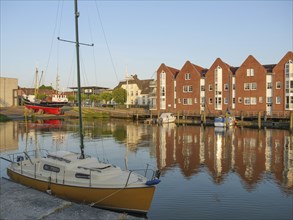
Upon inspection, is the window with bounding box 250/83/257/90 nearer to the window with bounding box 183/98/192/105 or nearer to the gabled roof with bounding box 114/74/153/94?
the window with bounding box 183/98/192/105

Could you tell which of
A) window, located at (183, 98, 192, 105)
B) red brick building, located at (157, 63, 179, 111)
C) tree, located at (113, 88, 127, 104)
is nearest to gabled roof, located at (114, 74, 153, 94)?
tree, located at (113, 88, 127, 104)

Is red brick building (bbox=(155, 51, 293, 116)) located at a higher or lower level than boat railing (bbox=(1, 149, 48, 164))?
higher

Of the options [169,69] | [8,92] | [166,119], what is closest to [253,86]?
[166,119]

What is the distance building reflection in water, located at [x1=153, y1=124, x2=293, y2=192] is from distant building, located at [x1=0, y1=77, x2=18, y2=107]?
86792mm

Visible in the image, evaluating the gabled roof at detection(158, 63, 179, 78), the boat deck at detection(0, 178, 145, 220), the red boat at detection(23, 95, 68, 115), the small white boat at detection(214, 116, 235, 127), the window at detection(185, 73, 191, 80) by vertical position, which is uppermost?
the gabled roof at detection(158, 63, 179, 78)

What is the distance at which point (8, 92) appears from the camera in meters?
109

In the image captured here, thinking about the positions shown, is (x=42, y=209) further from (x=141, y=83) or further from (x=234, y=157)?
(x=141, y=83)

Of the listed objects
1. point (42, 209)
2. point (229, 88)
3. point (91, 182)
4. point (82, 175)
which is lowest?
point (42, 209)

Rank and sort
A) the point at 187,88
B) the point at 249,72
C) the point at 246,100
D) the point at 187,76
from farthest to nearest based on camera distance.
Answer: the point at 187,76, the point at 187,88, the point at 249,72, the point at 246,100

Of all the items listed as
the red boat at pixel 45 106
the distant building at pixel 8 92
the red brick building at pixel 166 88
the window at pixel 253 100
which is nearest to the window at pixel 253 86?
the window at pixel 253 100

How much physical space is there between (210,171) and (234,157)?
6717 millimetres

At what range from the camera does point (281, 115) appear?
59.8 metres

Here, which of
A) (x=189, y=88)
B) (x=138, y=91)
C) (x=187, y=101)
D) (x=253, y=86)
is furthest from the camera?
(x=138, y=91)

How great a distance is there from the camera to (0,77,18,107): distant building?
350 ft
